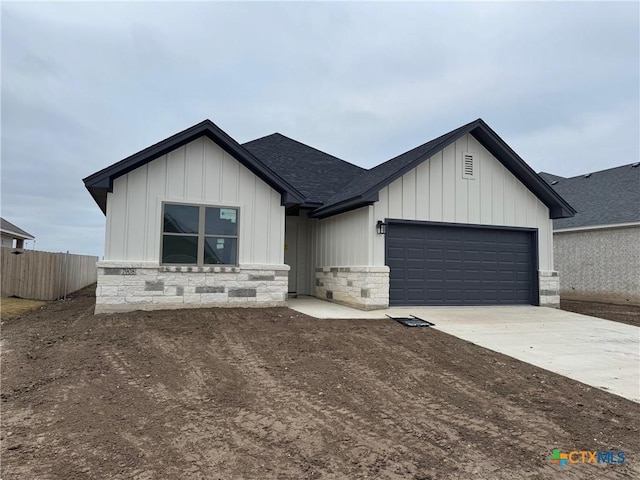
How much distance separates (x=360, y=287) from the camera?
1098cm

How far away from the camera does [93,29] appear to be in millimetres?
12641

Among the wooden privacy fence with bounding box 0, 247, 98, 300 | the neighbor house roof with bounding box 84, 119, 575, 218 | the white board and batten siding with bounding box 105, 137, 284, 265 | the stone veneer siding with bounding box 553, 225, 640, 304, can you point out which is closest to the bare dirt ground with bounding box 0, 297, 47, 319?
the wooden privacy fence with bounding box 0, 247, 98, 300

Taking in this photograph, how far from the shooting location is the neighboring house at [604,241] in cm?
1567

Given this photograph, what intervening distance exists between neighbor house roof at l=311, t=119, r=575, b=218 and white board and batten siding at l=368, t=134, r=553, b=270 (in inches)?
7.5

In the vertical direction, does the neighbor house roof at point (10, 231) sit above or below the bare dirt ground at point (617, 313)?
above

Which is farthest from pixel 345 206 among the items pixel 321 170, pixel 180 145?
pixel 321 170

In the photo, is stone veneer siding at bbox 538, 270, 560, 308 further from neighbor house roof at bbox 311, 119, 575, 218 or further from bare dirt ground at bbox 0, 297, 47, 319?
bare dirt ground at bbox 0, 297, 47, 319

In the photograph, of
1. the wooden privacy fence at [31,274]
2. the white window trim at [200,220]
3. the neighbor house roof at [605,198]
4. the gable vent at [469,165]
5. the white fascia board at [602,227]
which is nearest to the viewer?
the white window trim at [200,220]

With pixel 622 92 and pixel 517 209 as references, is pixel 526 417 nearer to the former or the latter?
Result: pixel 517 209

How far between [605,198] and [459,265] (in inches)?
436

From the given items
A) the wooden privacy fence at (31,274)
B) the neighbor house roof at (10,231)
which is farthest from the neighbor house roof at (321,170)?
the neighbor house roof at (10,231)

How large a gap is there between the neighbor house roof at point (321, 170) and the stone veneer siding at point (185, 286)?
1960 mm

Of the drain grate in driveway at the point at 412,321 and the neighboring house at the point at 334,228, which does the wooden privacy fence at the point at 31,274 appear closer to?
the neighboring house at the point at 334,228

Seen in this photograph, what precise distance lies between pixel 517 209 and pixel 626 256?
6.92 m
